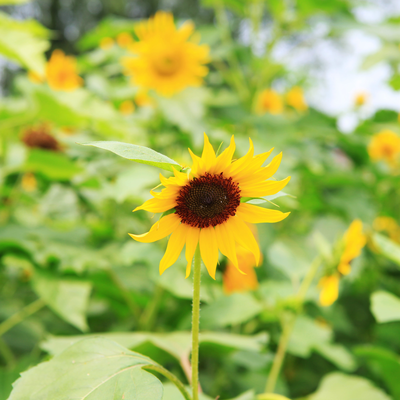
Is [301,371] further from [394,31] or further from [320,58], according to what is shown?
[320,58]

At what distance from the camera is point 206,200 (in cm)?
43

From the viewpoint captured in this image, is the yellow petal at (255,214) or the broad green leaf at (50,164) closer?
the yellow petal at (255,214)

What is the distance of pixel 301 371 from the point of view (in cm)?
125

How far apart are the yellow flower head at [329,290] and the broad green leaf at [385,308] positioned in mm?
157

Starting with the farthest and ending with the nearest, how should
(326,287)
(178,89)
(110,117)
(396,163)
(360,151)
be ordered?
(396,163) < (360,151) < (178,89) < (110,117) < (326,287)

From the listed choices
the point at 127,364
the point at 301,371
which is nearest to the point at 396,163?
the point at 301,371

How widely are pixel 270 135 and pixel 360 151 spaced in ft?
1.29

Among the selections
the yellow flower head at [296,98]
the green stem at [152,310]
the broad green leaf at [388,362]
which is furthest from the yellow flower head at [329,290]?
the yellow flower head at [296,98]

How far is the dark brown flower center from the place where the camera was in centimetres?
43

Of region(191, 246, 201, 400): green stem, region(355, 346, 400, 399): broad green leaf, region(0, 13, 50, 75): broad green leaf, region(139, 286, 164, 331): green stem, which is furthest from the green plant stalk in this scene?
region(0, 13, 50, 75): broad green leaf

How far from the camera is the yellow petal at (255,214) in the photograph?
434 mm

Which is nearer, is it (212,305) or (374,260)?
(212,305)

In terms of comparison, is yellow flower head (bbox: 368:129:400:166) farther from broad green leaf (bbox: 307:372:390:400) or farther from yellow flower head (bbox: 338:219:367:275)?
broad green leaf (bbox: 307:372:390:400)

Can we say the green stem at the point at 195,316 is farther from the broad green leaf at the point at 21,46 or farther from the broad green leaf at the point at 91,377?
the broad green leaf at the point at 21,46
